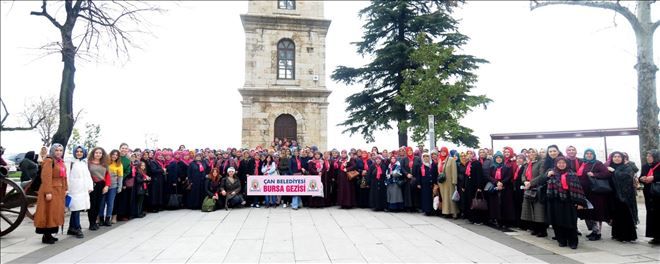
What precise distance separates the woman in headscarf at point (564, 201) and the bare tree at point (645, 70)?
356cm

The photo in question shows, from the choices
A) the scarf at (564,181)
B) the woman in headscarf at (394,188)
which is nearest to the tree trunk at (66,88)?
the woman in headscarf at (394,188)

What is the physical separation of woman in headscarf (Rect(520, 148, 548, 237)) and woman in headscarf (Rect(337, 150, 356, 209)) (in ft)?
16.7

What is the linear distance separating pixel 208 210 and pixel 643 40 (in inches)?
466

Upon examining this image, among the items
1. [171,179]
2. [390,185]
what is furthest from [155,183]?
[390,185]

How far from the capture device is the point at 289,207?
11.9 m

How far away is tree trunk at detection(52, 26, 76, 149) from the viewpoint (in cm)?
1049

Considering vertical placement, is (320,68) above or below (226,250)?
above

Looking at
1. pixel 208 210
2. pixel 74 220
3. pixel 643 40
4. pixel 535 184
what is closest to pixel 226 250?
pixel 74 220

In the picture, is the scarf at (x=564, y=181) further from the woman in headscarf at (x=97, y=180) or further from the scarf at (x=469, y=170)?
the woman in headscarf at (x=97, y=180)

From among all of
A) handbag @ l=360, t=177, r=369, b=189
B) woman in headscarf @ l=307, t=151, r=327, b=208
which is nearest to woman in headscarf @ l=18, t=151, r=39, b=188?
woman in headscarf @ l=307, t=151, r=327, b=208

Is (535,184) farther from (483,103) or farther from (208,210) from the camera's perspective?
(483,103)

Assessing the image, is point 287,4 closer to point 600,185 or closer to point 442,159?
point 442,159

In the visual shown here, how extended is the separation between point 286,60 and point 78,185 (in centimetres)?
1498

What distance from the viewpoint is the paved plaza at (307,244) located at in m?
6.16
